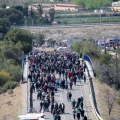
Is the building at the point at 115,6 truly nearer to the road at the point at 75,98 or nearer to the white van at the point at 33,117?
the road at the point at 75,98

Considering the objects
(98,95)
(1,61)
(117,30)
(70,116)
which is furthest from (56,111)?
(117,30)

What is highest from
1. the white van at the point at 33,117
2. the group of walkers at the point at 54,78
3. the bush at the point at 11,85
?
the white van at the point at 33,117

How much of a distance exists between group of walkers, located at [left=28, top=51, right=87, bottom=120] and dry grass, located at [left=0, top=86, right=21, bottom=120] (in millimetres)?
1209

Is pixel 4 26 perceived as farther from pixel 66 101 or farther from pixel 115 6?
pixel 66 101

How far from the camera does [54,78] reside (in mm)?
48750

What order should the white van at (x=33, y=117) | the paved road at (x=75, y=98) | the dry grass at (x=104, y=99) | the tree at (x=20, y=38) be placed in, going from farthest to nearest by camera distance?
the tree at (x=20, y=38)
the dry grass at (x=104, y=99)
the paved road at (x=75, y=98)
the white van at (x=33, y=117)

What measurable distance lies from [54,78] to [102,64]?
1610cm

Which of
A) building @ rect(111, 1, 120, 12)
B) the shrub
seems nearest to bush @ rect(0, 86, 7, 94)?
the shrub

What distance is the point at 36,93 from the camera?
47.6 m

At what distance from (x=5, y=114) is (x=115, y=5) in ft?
342

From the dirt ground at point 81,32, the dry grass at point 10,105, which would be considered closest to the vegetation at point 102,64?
the dry grass at point 10,105

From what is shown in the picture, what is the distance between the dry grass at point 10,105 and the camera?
44.8 meters

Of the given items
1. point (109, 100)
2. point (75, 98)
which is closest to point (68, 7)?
point (109, 100)

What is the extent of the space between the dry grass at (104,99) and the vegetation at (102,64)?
5.01 ft
